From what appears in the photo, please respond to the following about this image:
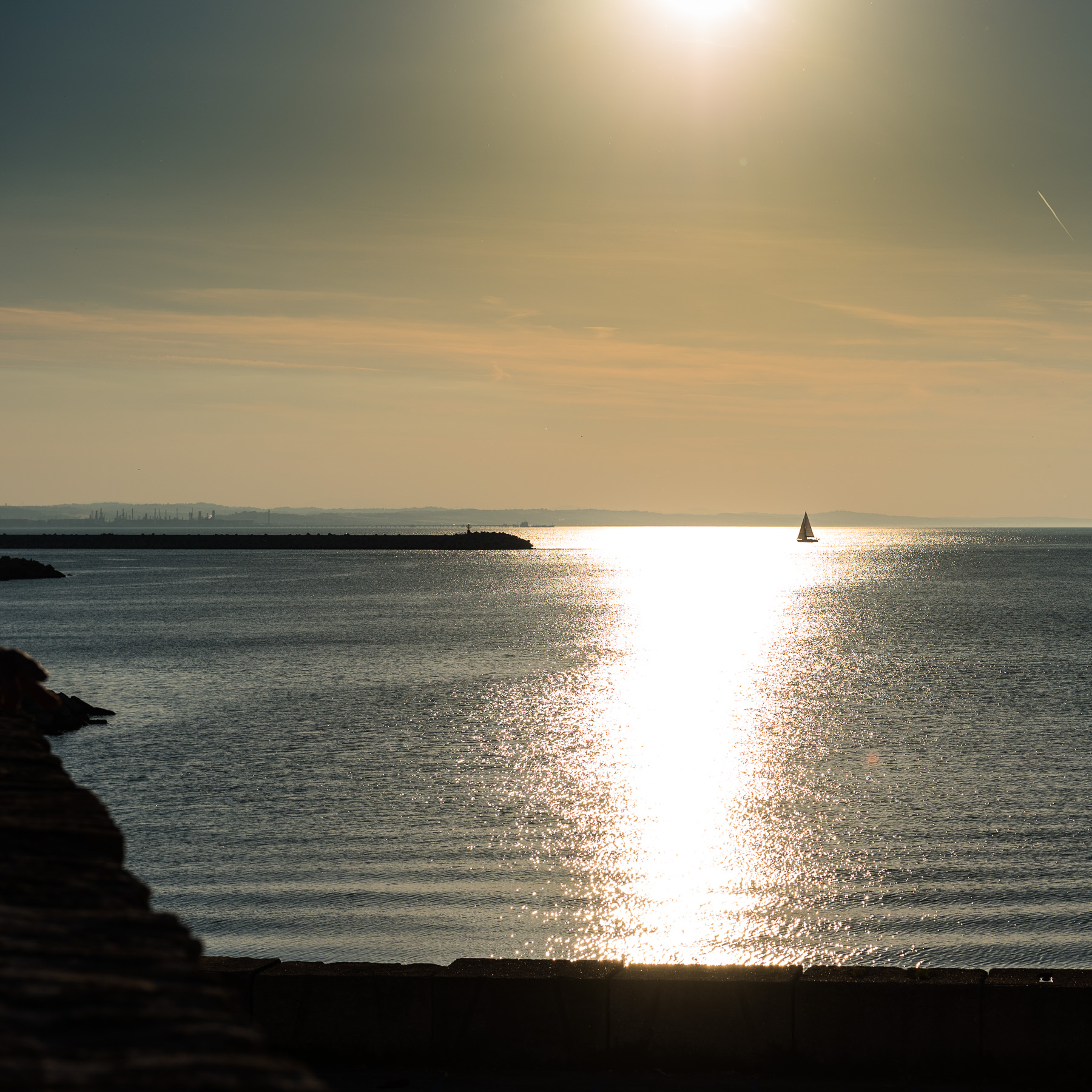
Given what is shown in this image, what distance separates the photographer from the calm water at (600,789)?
19172 mm

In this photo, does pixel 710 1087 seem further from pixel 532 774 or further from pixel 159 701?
pixel 159 701

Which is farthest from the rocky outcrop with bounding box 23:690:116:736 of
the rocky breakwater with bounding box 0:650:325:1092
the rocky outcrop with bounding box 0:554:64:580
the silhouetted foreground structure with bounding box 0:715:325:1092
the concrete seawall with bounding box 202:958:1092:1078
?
the rocky outcrop with bounding box 0:554:64:580

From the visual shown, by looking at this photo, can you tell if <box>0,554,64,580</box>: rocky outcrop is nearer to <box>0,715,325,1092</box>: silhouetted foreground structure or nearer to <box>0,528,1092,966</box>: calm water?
<box>0,528,1092,966</box>: calm water

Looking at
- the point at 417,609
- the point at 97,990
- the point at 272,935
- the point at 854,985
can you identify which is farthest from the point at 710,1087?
the point at 417,609

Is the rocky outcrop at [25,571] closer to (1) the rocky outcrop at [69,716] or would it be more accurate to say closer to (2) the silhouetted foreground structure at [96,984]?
(1) the rocky outcrop at [69,716]

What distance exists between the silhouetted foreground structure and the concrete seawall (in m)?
5.04

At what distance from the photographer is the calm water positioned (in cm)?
1917

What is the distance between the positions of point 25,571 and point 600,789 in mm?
146249

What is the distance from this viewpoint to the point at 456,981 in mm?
8383

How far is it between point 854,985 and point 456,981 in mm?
2800

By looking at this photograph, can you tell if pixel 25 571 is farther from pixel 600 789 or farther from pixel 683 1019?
pixel 683 1019

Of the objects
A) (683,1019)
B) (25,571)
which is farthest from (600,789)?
(25,571)

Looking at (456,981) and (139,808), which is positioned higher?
(456,981)

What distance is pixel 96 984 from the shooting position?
9.04 feet
